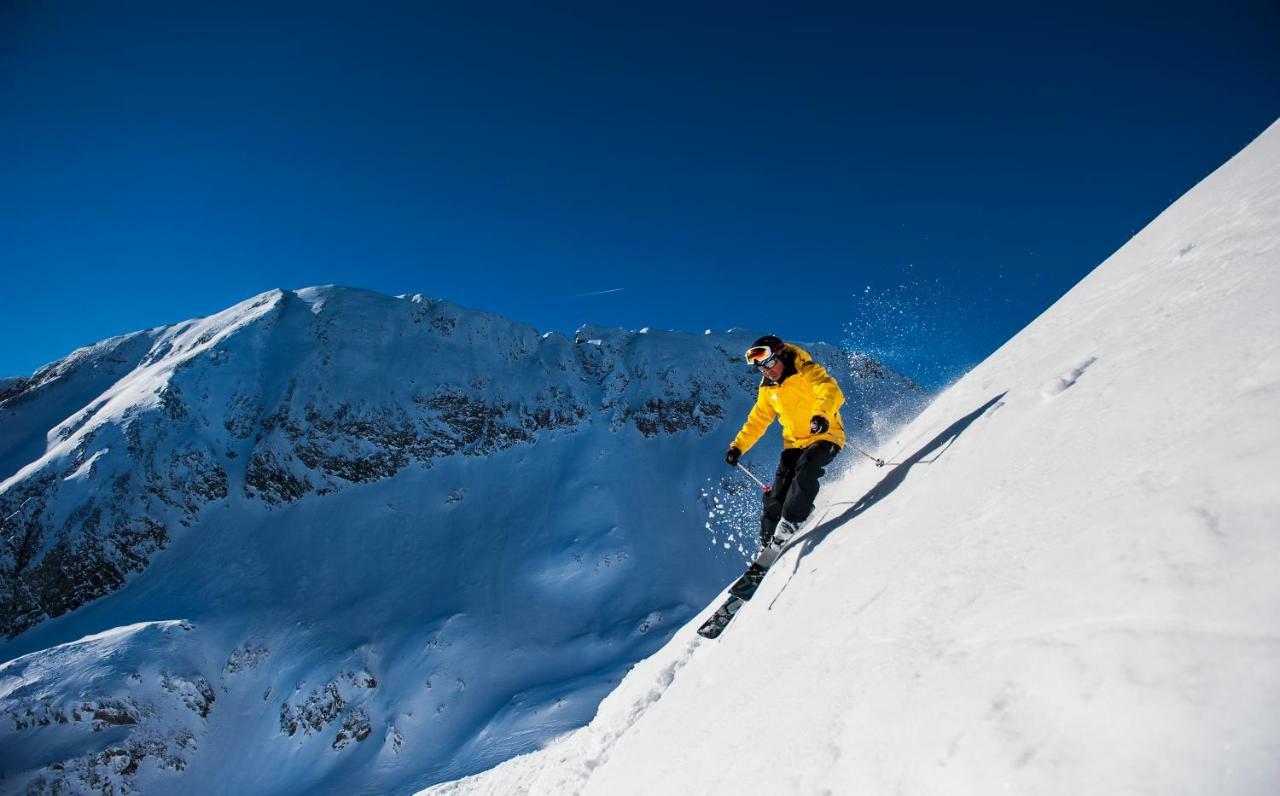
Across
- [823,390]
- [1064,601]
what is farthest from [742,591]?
[1064,601]

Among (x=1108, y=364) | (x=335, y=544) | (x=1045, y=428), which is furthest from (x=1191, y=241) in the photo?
(x=335, y=544)

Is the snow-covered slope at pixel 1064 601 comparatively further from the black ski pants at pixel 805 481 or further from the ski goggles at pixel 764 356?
the ski goggles at pixel 764 356

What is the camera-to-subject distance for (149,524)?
167 ft

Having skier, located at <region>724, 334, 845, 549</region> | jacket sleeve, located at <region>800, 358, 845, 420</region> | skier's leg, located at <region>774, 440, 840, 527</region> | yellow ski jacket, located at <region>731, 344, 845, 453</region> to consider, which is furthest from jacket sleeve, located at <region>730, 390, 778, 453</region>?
skier's leg, located at <region>774, 440, 840, 527</region>

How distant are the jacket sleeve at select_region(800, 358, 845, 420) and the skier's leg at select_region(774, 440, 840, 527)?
375 millimetres

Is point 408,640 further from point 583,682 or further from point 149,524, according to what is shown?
point 149,524

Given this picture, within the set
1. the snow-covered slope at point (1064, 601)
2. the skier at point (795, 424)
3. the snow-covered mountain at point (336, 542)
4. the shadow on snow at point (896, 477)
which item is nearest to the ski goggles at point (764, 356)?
the skier at point (795, 424)

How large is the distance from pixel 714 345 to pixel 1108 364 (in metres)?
93.0

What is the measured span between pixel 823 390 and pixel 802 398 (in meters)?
0.36

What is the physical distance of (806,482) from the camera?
19.0ft

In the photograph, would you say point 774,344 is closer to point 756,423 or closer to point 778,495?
point 756,423

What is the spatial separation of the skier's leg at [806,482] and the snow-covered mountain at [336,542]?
12.3 metres

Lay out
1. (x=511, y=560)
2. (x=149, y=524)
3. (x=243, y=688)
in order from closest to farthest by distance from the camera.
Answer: (x=243, y=688), (x=149, y=524), (x=511, y=560)

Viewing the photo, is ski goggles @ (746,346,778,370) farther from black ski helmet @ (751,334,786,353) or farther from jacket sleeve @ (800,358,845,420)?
jacket sleeve @ (800,358,845,420)
